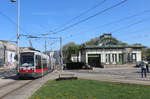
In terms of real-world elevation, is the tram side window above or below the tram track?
above

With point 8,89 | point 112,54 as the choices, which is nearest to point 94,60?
point 112,54

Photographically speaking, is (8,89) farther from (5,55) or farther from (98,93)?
(5,55)

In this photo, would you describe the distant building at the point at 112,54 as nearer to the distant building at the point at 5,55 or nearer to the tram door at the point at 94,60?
the tram door at the point at 94,60

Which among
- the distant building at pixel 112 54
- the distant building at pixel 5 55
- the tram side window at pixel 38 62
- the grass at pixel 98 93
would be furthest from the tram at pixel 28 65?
the distant building at pixel 5 55

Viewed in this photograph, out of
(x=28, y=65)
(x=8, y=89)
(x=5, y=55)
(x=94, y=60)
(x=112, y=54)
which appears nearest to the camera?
(x=8, y=89)

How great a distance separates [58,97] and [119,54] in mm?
55928

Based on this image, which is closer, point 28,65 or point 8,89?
point 8,89

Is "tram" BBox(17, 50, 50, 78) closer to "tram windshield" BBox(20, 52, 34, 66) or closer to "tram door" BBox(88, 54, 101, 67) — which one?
"tram windshield" BBox(20, 52, 34, 66)

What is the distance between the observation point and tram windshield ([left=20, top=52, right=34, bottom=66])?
26625 millimetres

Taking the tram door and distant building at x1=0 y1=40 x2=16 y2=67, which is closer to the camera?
the tram door

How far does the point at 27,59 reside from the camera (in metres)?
26.8

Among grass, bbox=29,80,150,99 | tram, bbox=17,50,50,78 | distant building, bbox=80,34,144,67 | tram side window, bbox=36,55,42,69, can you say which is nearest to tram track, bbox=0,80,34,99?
grass, bbox=29,80,150,99

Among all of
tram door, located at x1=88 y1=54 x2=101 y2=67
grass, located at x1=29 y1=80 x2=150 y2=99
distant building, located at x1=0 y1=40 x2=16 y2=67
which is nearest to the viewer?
grass, located at x1=29 y1=80 x2=150 y2=99

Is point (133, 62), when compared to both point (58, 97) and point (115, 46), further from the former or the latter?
point (58, 97)
